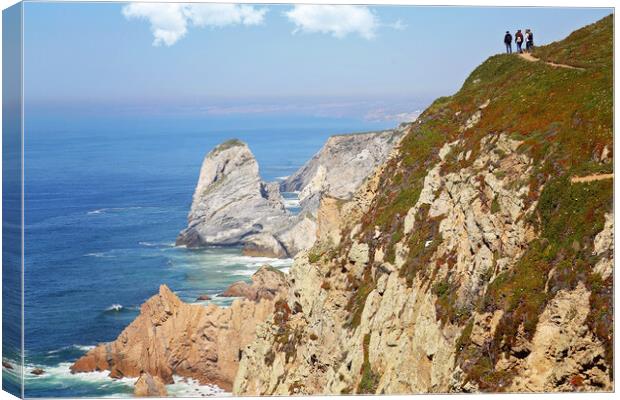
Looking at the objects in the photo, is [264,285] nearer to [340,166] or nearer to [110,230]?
[110,230]

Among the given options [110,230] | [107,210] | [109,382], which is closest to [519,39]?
[109,382]

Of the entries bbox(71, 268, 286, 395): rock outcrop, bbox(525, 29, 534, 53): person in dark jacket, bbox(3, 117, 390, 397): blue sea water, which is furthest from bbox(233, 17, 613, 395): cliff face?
bbox(71, 268, 286, 395): rock outcrop

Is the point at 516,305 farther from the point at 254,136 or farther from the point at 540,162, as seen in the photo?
the point at 254,136

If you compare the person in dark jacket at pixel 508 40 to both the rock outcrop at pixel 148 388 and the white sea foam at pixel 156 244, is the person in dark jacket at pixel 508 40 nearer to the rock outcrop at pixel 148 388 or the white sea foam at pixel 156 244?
the rock outcrop at pixel 148 388

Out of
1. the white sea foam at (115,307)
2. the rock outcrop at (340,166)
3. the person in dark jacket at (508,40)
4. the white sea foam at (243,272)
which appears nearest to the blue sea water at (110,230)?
the white sea foam at (243,272)

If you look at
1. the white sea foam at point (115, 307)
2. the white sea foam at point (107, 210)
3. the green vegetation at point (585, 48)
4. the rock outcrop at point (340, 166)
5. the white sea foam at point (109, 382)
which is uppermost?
the green vegetation at point (585, 48)

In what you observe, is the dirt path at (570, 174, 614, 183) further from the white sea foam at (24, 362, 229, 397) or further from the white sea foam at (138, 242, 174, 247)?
the white sea foam at (138, 242, 174, 247)

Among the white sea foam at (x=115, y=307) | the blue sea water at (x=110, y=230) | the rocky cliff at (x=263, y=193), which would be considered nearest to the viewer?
the blue sea water at (x=110, y=230)
